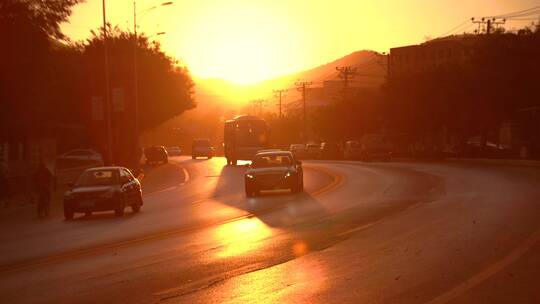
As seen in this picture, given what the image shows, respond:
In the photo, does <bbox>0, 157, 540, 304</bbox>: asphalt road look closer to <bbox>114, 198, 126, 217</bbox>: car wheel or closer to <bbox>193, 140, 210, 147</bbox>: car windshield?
<bbox>114, 198, 126, 217</bbox>: car wheel

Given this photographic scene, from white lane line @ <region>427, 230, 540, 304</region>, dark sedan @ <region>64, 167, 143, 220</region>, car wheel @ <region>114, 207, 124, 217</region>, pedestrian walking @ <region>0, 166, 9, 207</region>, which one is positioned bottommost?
pedestrian walking @ <region>0, 166, 9, 207</region>

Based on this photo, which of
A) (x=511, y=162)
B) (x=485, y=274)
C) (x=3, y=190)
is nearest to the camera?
(x=485, y=274)

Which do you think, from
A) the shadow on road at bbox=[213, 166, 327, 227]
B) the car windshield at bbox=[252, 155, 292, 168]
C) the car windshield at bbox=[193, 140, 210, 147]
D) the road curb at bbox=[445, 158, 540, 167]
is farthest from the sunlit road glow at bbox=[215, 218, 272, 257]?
the car windshield at bbox=[193, 140, 210, 147]

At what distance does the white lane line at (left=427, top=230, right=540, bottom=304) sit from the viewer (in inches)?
433

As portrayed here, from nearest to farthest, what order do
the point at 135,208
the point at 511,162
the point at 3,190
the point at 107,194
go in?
the point at 107,194, the point at 135,208, the point at 3,190, the point at 511,162

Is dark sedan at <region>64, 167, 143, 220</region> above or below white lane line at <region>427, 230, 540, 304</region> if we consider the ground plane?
below

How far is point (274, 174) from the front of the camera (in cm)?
3697

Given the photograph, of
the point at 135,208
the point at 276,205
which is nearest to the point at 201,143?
the point at 135,208

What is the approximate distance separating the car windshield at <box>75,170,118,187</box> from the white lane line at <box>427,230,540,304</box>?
50.6 feet

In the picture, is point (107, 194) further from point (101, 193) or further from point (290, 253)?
point (290, 253)

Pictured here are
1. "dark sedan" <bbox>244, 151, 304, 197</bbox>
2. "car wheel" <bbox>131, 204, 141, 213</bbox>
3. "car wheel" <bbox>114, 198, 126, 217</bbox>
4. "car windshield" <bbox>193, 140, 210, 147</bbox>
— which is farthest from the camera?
"car windshield" <bbox>193, 140, 210, 147</bbox>

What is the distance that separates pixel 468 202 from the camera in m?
28.8

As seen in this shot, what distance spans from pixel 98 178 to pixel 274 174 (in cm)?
855

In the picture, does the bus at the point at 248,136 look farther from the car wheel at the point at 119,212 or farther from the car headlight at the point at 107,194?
the car headlight at the point at 107,194
